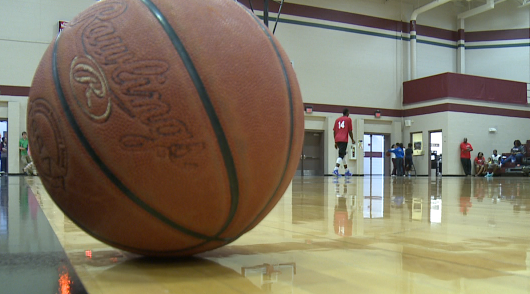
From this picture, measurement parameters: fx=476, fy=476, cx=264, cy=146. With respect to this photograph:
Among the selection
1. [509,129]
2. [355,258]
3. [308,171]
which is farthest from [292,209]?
[509,129]

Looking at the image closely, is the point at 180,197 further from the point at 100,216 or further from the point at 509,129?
the point at 509,129

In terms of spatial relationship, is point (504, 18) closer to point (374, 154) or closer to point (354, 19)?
point (354, 19)

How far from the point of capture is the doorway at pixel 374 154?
1723 centimetres

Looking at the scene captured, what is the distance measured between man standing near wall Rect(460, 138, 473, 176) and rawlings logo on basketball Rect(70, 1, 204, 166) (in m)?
15.9

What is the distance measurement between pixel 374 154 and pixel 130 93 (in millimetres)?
16893

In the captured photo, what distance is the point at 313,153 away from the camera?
16.3m

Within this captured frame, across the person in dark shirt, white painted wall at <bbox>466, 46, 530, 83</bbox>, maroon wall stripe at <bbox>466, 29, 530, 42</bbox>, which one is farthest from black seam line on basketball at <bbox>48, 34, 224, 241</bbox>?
maroon wall stripe at <bbox>466, 29, 530, 42</bbox>

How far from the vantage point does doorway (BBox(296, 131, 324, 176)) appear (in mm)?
16172

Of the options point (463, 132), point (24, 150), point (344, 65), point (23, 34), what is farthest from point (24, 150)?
point (463, 132)

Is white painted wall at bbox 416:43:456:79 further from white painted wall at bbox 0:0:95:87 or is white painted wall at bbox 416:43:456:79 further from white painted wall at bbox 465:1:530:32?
white painted wall at bbox 0:0:95:87

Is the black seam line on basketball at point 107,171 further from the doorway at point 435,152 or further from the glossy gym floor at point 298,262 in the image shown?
the doorway at point 435,152

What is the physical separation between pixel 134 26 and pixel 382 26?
54.6ft

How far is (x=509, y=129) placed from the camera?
1667 cm

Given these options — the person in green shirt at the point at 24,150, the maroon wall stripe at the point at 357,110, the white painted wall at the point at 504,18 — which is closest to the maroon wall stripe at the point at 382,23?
the white painted wall at the point at 504,18
